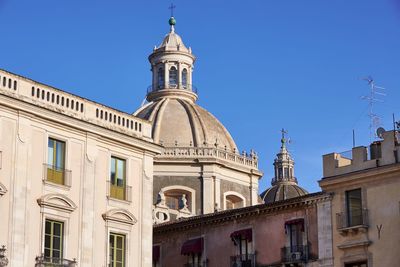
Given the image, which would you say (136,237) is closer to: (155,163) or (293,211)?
(293,211)

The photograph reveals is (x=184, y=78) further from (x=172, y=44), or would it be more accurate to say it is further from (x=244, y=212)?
(x=244, y=212)

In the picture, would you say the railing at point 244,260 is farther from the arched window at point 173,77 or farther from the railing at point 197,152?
the arched window at point 173,77

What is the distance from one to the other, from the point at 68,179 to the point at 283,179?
7878cm

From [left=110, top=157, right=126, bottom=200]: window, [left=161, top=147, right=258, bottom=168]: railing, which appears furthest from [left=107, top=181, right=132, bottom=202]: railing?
[left=161, top=147, right=258, bottom=168]: railing

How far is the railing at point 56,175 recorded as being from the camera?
43781mm

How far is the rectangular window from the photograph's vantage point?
48812 millimetres

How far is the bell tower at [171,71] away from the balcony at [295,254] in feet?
107

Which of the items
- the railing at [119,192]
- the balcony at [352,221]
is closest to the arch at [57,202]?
the railing at [119,192]

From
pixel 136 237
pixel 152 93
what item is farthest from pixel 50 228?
pixel 152 93

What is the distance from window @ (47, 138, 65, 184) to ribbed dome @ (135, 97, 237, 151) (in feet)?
98.1

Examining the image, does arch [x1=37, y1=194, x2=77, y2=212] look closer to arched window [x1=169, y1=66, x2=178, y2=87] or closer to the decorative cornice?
the decorative cornice

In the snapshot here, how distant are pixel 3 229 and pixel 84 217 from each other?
15.4 feet

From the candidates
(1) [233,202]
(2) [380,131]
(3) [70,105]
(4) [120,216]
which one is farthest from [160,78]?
(3) [70,105]

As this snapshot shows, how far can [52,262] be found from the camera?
140 feet
